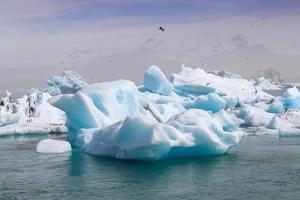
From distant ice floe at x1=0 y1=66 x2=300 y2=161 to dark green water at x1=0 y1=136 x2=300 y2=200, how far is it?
0.67 m

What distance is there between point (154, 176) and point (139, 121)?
325cm

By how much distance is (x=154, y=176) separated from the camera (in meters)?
17.5

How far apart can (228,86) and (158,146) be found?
35504mm

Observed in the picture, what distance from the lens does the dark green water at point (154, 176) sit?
14789 millimetres

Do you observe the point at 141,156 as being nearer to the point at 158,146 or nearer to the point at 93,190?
the point at 158,146

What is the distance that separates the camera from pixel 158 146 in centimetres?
1983

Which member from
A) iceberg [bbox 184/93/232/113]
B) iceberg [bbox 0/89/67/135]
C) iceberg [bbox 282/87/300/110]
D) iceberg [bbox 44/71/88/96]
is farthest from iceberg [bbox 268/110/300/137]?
iceberg [bbox 44/71/88/96]

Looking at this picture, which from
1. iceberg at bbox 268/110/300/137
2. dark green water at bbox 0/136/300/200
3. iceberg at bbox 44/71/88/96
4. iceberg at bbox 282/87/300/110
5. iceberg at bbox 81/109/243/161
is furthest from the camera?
iceberg at bbox 44/71/88/96

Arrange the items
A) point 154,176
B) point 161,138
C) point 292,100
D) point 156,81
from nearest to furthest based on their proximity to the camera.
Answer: point 154,176 < point 161,138 < point 156,81 < point 292,100

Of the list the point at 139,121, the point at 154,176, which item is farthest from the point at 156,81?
the point at 154,176

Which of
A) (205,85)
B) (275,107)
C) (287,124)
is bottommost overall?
(287,124)

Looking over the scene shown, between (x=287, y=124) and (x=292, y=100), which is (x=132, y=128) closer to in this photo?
(x=287, y=124)

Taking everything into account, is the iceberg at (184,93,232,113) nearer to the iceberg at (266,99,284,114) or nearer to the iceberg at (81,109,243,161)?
the iceberg at (266,99,284,114)

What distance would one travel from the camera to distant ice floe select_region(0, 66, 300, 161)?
20375mm
